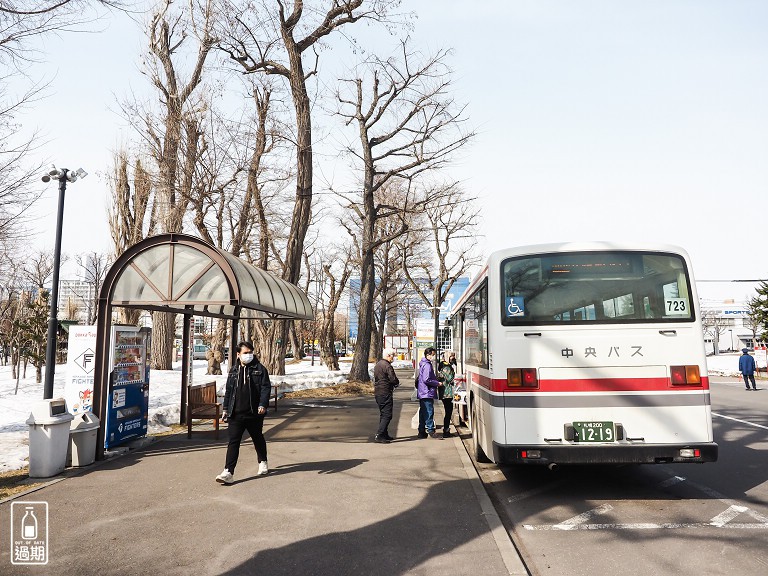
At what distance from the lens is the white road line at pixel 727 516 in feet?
18.5

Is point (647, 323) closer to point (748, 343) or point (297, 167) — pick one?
point (297, 167)

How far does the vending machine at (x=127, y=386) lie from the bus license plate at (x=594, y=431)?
727 cm

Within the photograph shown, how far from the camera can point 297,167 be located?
21.0 metres

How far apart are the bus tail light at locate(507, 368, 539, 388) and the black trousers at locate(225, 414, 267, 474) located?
11.4 feet

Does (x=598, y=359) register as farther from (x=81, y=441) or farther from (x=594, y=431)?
(x=81, y=441)

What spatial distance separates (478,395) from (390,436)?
3630 mm

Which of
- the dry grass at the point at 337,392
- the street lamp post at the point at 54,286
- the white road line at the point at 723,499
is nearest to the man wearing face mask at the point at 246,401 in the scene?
the white road line at the point at 723,499

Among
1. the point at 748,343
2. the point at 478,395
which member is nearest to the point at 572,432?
the point at 478,395

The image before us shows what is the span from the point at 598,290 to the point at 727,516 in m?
2.63

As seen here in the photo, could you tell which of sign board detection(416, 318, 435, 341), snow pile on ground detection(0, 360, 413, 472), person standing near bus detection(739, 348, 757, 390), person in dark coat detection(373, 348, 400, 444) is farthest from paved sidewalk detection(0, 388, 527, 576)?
person standing near bus detection(739, 348, 757, 390)

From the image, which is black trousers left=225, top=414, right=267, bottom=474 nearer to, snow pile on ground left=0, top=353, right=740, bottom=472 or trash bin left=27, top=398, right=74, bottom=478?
trash bin left=27, top=398, right=74, bottom=478

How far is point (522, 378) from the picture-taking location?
652cm

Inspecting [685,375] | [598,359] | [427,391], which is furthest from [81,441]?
[685,375]

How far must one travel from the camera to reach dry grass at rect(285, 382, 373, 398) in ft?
70.4
